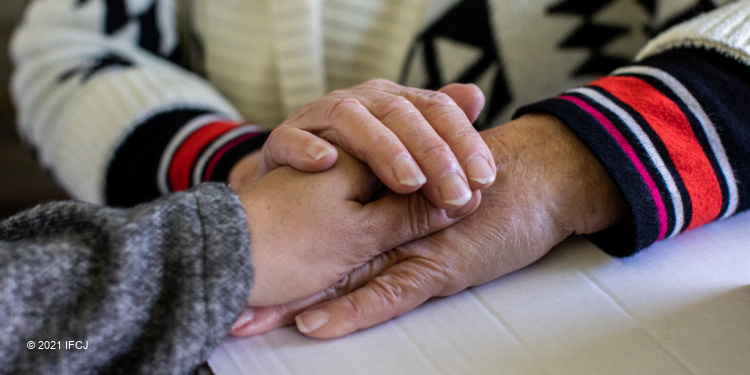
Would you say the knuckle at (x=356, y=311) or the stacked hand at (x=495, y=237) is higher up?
the stacked hand at (x=495, y=237)

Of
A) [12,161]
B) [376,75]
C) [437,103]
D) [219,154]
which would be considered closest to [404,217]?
[437,103]

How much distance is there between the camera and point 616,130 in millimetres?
517

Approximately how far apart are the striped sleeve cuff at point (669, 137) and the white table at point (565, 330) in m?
0.05

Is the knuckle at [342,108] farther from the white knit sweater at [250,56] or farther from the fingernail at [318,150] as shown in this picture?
the white knit sweater at [250,56]

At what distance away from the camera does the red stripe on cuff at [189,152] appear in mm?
777

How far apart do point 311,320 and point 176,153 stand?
428mm

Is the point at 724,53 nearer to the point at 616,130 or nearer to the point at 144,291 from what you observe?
the point at 616,130

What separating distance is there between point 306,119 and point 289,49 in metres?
0.35

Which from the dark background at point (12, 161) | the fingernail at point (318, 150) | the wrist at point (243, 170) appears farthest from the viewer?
the dark background at point (12, 161)

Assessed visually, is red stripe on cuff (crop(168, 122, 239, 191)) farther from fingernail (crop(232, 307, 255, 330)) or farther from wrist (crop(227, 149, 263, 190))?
fingernail (crop(232, 307, 255, 330))

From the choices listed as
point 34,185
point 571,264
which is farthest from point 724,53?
point 34,185

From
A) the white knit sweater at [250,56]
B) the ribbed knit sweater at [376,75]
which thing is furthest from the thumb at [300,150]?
the white knit sweater at [250,56]

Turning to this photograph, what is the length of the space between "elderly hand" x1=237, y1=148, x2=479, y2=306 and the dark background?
129 cm

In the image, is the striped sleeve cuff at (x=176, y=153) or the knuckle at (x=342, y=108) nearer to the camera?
the knuckle at (x=342, y=108)
